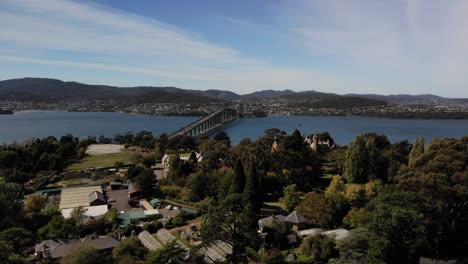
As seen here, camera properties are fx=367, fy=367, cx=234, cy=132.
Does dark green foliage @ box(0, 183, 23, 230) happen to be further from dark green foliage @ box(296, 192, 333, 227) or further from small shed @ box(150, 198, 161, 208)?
dark green foliage @ box(296, 192, 333, 227)

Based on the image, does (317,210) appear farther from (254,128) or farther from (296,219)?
(254,128)

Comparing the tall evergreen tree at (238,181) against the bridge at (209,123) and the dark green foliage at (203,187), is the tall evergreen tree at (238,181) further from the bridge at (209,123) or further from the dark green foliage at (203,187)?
the bridge at (209,123)

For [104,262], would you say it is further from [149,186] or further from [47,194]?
[47,194]

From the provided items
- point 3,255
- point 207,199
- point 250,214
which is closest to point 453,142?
point 250,214

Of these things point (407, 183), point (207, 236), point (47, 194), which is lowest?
point (47, 194)

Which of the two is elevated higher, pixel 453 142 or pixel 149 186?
pixel 453 142

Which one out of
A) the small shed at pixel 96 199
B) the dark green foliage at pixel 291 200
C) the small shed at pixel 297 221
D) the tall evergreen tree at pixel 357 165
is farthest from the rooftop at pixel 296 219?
the small shed at pixel 96 199
